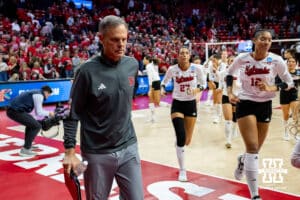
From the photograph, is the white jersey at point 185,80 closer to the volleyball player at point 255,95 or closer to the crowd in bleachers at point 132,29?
the volleyball player at point 255,95

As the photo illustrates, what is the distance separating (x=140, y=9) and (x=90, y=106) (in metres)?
22.0

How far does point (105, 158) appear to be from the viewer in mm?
2898

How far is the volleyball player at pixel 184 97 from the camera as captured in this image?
562cm

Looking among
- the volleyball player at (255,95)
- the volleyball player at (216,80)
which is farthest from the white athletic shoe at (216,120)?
the volleyball player at (255,95)

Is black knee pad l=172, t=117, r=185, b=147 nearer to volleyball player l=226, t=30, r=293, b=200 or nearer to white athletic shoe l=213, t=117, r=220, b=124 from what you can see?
volleyball player l=226, t=30, r=293, b=200

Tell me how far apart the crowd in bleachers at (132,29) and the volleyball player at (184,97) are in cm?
276

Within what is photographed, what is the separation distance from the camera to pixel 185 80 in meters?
6.08

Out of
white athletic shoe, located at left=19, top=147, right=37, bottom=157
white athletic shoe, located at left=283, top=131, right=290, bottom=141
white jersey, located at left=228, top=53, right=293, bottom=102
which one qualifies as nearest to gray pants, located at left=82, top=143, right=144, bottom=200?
white jersey, located at left=228, top=53, right=293, bottom=102

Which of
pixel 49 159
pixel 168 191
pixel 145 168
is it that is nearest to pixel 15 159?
Result: pixel 49 159

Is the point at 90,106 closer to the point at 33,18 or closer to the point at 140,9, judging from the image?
the point at 33,18

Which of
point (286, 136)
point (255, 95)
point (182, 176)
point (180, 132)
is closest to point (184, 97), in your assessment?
point (180, 132)

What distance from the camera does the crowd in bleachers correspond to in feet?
46.8

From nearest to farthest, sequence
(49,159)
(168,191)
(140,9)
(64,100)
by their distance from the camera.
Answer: (168,191)
(49,159)
(64,100)
(140,9)

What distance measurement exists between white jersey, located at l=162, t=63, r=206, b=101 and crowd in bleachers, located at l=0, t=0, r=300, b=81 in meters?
2.65
